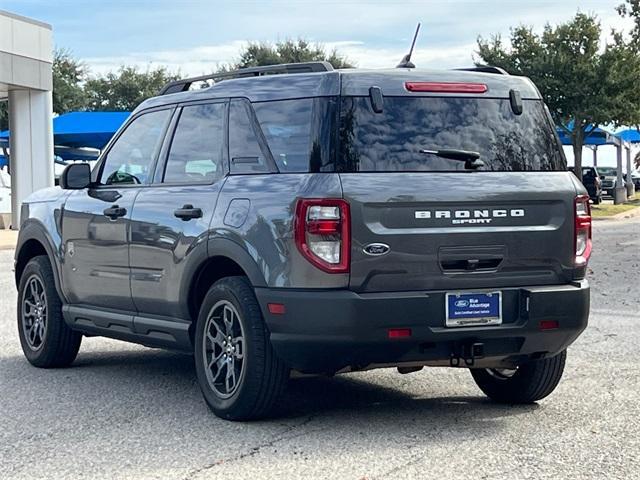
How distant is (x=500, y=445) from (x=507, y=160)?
1642 mm

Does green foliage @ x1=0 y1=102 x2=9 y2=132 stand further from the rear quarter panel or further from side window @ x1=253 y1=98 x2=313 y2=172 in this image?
the rear quarter panel

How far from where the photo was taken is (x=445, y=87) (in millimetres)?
6660

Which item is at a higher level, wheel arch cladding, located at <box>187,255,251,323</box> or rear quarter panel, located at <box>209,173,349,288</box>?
rear quarter panel, located at <box>209,173,349,288</box>

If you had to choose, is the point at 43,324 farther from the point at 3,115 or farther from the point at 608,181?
the point at 608,181

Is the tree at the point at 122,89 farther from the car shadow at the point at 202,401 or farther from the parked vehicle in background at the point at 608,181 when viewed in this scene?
the car shadow at the point at 202,401

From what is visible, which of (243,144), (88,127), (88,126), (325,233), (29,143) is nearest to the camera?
(325,233)

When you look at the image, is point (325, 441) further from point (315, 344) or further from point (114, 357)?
point (114, 357)

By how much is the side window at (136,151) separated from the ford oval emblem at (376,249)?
6.90ft

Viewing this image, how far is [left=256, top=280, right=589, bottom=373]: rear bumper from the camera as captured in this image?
6102mm

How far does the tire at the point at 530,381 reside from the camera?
704 centimetres

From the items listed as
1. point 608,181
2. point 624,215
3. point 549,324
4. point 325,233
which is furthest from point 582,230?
point 608,181

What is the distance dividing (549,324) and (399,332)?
897 mm

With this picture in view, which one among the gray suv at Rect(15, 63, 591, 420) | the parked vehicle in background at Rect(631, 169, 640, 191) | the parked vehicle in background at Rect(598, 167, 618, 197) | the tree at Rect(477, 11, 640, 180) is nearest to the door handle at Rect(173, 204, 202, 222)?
the gray suv at Rect(15, 63, 591, 420)

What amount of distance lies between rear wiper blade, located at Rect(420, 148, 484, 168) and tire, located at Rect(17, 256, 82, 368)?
340 cm
